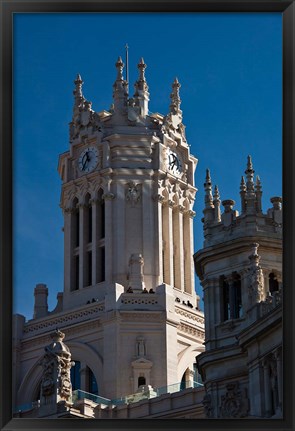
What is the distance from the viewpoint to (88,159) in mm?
81312

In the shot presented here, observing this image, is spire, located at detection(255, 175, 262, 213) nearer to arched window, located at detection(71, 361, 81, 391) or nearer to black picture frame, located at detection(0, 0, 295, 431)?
black picture frame, located at detection(0, 0, 295, 431)

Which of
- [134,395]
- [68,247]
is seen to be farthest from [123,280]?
[134,395]

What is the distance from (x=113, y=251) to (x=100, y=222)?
284 cm

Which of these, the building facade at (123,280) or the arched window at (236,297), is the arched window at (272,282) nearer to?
the arched window at (236,297)

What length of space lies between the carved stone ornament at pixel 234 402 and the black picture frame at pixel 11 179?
18376 millimetres

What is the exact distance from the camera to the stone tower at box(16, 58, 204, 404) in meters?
73.8

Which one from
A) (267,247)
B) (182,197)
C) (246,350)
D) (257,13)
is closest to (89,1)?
(257,13)

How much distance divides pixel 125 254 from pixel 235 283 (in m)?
32.1

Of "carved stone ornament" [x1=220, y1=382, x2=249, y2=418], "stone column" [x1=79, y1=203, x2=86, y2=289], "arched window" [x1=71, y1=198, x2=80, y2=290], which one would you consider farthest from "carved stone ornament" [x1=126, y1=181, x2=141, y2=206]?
"carved stone ornament" [x1=220, y1=382, x2=249, y2=418]

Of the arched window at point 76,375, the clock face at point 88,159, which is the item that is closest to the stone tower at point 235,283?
the arched window at point 76,375

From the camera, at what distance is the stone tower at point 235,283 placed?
4188 centimetres

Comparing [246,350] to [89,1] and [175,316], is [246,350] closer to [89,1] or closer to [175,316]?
[89,1]

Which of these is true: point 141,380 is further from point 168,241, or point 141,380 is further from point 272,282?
point 272,282

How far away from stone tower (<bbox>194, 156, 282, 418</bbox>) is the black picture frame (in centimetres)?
1729
